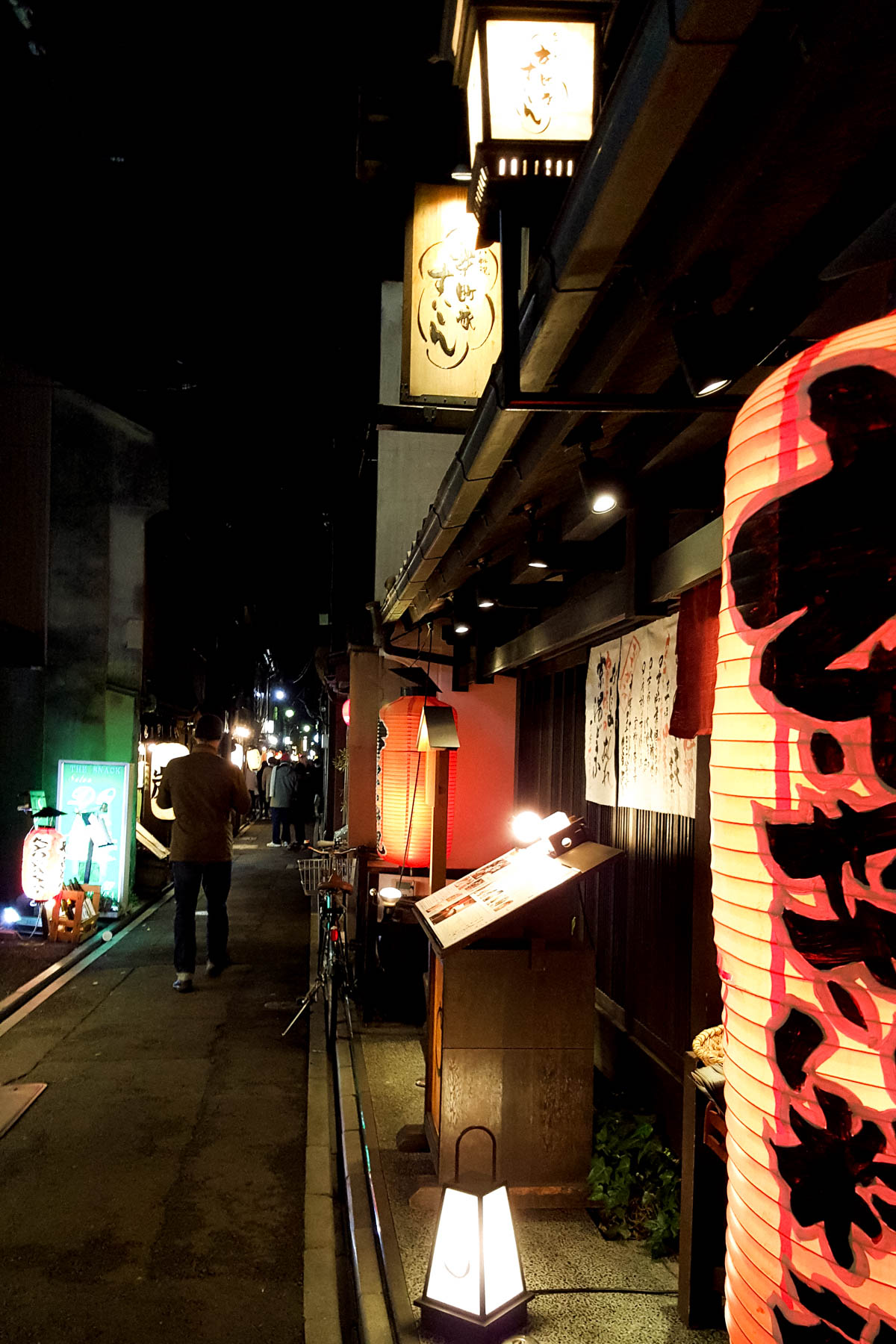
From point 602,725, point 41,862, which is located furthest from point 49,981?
point 602,725

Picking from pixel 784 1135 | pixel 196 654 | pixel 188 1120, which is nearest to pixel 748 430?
pixel 784 1135

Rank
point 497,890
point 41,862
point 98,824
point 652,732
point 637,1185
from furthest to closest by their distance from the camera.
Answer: point 98,824, point 41,862, point 652,732, point 497,890, point 637,1185

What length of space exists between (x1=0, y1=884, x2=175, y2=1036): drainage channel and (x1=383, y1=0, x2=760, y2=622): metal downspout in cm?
1047

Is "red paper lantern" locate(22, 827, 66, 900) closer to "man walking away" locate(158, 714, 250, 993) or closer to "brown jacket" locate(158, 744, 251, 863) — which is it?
"man walking away" locate(158, 714, 250, 993)

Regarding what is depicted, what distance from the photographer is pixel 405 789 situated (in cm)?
1001

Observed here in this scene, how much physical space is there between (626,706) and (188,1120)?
558 cm

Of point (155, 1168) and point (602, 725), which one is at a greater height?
point (602, 725)

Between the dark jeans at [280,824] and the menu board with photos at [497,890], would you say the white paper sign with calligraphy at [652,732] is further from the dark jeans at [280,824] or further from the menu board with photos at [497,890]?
the dark jeans at [280,824]

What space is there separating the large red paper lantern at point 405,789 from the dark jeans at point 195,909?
3405 millimetres

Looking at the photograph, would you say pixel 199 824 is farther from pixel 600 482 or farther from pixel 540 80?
pixel 540 80

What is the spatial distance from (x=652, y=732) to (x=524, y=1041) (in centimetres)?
253

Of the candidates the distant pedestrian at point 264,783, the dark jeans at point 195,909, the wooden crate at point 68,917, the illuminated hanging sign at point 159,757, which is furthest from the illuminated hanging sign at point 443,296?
the distant pedestrian at point 264,783

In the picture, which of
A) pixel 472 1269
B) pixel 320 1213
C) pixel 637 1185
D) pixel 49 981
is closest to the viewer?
pixel 472 1269

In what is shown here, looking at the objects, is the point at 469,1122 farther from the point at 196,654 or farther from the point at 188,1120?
the point at 196,654
